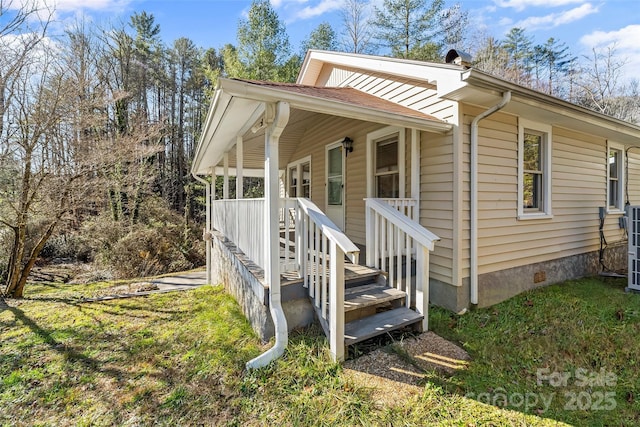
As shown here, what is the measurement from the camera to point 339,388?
260 centimetres

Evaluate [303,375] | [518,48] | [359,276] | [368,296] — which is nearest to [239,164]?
[359,276]

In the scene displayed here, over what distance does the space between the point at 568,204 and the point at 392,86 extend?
3817mm

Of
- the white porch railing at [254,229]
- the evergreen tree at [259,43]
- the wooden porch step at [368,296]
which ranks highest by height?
the evergreen tree at [259,43]

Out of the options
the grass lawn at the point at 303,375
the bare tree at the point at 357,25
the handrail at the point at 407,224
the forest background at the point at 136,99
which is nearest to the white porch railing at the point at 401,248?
the handrail at the point at 407,224

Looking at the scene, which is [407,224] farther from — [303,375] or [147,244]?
[147,244]

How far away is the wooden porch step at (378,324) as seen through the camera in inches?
120

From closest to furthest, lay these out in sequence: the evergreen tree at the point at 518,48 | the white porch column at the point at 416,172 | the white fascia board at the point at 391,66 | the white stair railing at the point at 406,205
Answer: the white fascia board at the point at 391,66
the white stair railing at the point at 406,205
the white porch column at the point at 416,172
the evergreen tree at the point at 518,48

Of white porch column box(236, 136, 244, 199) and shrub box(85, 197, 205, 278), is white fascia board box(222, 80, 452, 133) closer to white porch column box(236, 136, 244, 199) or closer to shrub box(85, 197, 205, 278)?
white porch column box(236, 136, 244, 199)

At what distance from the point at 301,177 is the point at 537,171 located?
5.39 metres

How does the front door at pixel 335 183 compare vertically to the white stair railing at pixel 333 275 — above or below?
above

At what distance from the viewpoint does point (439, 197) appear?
4.24 meters

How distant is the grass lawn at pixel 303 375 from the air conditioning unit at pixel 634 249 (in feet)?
2.74

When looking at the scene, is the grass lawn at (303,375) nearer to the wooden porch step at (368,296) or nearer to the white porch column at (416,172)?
the wooden porch step at (368,296)

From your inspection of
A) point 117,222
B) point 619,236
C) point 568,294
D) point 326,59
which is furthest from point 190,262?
point 619,236
